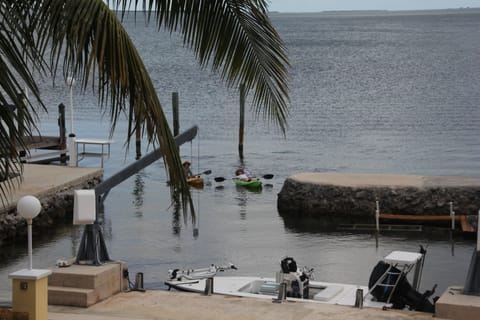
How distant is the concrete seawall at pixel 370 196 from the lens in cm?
3178

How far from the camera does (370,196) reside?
3269cm

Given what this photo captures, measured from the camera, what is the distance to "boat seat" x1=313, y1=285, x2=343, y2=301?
58.6ft

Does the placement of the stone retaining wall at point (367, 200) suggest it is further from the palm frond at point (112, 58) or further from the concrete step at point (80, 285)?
the palm frond at point (112, 58)

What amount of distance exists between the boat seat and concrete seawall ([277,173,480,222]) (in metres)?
13.7

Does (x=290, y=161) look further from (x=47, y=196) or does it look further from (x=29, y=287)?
(x=29, y=287)

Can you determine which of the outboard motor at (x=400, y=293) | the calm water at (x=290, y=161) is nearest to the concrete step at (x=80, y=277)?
the outboard motor at (x=400, y=293)

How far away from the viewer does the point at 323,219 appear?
33.1 meters

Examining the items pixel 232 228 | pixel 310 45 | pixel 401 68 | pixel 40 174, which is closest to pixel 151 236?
pixel 232 228

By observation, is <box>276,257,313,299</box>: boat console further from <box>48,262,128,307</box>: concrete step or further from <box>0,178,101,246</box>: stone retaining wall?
<box>0,178,101,246</box>: stone retaining wall

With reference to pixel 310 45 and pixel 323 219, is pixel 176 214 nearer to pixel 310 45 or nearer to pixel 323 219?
pixel 323 219

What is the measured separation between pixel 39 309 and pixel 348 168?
38.5m

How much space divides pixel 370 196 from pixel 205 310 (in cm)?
1920

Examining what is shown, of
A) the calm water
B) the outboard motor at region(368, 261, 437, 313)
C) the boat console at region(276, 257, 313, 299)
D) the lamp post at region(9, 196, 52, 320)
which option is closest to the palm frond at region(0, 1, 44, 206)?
the lamp post at region(9, 196, 52, 320)

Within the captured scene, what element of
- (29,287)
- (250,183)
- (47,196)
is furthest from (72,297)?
(250,183)
